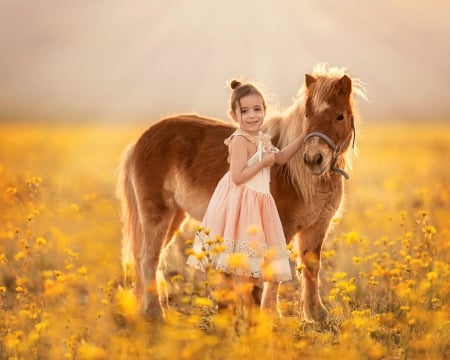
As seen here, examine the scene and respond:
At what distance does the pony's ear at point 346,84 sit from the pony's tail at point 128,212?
2.72m

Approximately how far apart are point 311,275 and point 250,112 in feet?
7.02

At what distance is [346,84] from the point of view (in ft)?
18.2

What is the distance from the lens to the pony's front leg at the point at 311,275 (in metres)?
6.39

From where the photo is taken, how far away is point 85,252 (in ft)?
20.2

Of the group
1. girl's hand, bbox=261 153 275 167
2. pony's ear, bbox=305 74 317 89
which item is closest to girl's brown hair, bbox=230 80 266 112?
girl's hand, bbox=261 153 275 167

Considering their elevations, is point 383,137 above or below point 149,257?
below

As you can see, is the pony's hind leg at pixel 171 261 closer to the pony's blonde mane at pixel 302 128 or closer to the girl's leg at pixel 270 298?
the girl's leg at pixel 270 298

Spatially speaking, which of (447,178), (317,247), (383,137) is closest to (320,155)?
(317,247)

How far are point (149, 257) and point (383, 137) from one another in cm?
3134

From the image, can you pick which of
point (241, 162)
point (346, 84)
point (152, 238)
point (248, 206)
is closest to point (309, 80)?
point (346, 84)

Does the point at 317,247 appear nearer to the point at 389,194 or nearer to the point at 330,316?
the point at 330,316

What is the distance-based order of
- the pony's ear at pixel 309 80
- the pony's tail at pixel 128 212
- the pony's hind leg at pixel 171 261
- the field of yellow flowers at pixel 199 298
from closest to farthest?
the field of yellow flowers at pixel 199 298, the pony's ear at pixel 309 80, the pony's hind leg at pixel 171 261, the pony's tail at pixel 128 212

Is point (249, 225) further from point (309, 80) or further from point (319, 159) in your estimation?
point (309, 80)

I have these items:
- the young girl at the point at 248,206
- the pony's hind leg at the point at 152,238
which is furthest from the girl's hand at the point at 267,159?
the pony's hind leg at the point at 152,238
